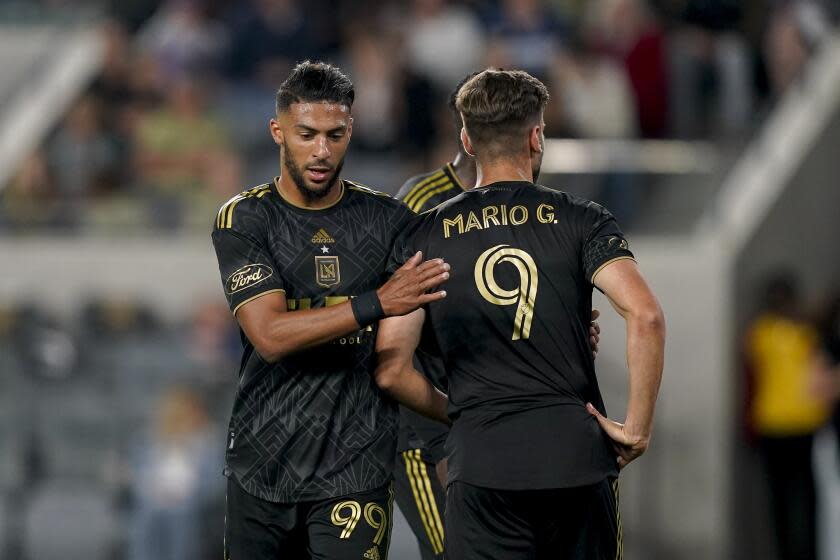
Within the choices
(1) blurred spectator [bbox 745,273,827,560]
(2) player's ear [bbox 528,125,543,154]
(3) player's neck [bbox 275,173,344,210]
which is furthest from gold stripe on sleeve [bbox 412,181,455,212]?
(1) blurred spectator [bbox 745,273,827,560]

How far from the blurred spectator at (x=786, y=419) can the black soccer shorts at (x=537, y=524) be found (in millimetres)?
6020

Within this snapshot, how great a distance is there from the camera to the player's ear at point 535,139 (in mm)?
4805

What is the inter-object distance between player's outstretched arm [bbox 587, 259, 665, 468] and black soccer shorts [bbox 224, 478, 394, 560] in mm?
936

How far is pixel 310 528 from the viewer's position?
5.11 meters

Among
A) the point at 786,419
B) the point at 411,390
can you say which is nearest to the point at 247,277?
the point at 411,390

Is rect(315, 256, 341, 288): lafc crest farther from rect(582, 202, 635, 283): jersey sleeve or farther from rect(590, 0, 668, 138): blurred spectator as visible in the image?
rect(590, 0, 668, 138): blurred spectator

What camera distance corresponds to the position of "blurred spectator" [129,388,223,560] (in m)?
10.0

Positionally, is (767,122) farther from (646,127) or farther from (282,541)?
(282,541)

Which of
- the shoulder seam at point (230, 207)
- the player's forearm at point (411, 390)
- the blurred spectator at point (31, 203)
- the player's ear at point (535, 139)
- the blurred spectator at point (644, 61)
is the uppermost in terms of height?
the blurred spectator at point (644, 61)

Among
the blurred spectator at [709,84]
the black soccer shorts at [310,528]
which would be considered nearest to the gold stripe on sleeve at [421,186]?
the black soccer shorts at [310,528]

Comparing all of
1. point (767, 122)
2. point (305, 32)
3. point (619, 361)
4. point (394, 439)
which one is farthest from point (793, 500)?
point (394, 439)

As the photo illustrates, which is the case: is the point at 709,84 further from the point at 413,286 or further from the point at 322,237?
the point at 413,286

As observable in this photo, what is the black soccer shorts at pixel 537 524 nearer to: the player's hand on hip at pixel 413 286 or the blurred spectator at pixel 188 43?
the player's hand on hip at pixel 413 286

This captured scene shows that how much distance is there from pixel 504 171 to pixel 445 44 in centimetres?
732
